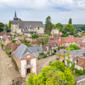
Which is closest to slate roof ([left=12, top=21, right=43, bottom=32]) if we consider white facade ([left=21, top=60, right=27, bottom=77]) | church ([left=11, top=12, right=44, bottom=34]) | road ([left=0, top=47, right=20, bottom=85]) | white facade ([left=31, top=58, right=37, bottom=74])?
church ([left=11, top=12, right=44, bottom=34])

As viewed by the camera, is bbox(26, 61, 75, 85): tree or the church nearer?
bbox(26, 61, 75, 85): tree

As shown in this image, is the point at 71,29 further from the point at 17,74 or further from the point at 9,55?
the point at 17,74

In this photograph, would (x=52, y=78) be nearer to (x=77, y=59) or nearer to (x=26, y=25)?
(x=77, y=59)

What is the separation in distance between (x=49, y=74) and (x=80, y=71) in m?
12.2

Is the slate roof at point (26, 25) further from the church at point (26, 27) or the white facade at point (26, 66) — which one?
the white facade at point (26, 66)

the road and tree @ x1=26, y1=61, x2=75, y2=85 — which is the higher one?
tree @ x1=26, y1=61, x2=75, y2=85

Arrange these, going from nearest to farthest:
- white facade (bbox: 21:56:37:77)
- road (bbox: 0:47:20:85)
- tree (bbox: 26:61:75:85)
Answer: tree (bbox: 26:61:75:85)
road (bbox: 0:47:20:85)
white facade (bbox: 21:56:37:77)

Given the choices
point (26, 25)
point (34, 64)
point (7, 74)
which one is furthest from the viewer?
point (26, 25)

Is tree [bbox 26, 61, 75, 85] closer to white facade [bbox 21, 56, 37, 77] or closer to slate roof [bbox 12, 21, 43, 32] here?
white facade [bbox 21, 56, 37, 77]

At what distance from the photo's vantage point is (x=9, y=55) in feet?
108

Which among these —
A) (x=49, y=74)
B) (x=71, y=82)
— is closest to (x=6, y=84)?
(x=49, y=74)

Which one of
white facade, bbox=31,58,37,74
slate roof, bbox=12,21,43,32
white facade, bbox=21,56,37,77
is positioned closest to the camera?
white facade, bbox=21,56,37,77

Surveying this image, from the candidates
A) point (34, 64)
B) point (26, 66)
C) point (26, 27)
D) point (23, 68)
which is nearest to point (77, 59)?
point (34, 64)

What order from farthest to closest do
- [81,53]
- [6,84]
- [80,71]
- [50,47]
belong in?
[50,47], [81,53], [80,71], [6,84]
